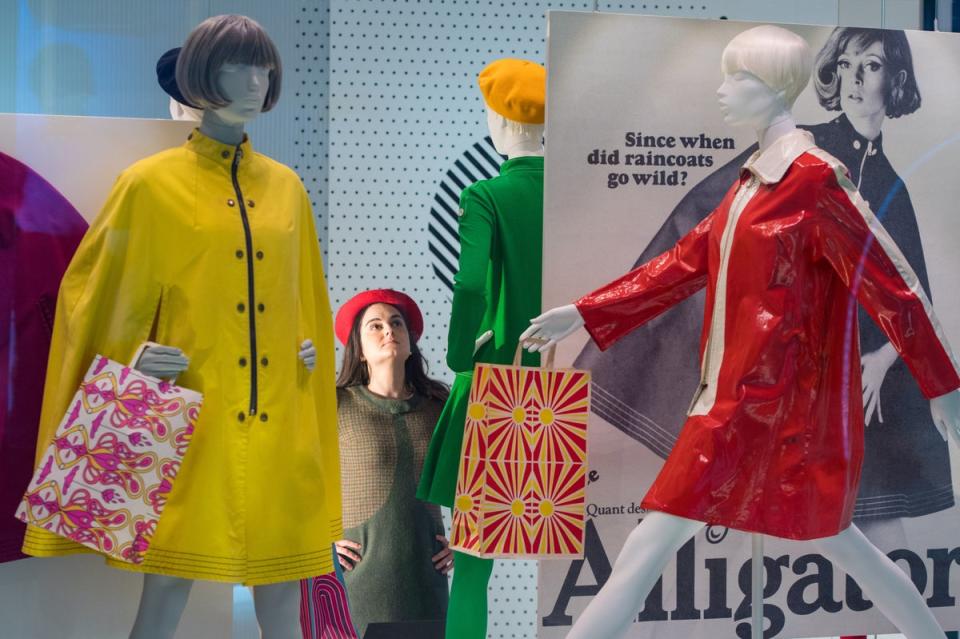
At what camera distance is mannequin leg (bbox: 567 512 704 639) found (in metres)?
3.24

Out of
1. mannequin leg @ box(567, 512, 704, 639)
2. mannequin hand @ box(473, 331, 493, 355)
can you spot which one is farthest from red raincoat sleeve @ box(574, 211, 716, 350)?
mannequin leg @ box(567, 512, 704, 639)

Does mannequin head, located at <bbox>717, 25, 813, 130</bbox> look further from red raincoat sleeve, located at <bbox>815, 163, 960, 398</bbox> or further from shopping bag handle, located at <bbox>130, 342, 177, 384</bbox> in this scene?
shopping bag handle, located at <bbox>130, 342, 177, 384</bbox>

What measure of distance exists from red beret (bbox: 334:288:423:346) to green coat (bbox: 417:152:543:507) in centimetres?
55

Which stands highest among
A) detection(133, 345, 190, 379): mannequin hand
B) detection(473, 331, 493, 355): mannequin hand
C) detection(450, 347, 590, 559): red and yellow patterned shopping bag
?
detection(473, 331, 493, 355): mannequin hand

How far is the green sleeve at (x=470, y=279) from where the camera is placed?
363 centimetres

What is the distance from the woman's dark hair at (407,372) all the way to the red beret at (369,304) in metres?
0.02

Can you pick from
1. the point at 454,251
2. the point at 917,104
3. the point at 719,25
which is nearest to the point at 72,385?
the point at 454,251

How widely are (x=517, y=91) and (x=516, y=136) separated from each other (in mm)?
140

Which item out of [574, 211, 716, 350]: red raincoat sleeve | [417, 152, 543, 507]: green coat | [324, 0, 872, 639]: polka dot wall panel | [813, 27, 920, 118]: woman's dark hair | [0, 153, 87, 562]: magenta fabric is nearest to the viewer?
[0, 153, 87, 562]: magenta fabric

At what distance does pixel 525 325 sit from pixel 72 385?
133cm

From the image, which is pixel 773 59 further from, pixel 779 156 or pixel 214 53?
pixel 214 53

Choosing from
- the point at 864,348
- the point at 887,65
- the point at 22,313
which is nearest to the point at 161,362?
the point at 22,313

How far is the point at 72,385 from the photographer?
3.17 m

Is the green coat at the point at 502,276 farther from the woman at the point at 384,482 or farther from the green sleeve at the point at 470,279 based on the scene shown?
the woman at the point at 384,482
